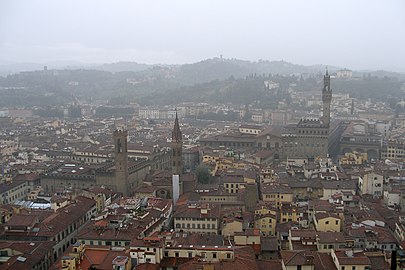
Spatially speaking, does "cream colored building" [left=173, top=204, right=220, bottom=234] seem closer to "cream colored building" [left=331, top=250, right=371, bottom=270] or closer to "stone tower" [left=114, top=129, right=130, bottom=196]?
"cream colored building" [left=331, top=250, right=371, bottom=270]

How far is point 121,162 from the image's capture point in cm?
2892

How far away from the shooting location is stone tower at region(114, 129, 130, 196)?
2873 cm

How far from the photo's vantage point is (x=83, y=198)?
984 inches

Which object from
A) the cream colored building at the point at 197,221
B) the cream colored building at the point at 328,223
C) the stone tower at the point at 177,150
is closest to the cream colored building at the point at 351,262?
the cream colored building at the point at 328,223

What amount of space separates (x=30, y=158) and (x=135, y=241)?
80.7 ft

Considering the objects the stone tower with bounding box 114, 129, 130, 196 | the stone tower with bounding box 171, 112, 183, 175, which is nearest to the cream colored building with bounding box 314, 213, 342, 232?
the stone tower with bounding box 171, 112, 183, 175

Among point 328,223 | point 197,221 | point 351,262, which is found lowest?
point 197,221

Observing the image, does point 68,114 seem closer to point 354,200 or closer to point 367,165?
point 367,165

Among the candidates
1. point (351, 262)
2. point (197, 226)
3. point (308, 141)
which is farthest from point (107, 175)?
point (308, 141)

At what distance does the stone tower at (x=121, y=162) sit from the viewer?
28.7 metres

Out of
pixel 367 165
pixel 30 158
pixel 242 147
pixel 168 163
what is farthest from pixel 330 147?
pixel 30 158

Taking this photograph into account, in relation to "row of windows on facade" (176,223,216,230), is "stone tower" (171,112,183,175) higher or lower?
higher

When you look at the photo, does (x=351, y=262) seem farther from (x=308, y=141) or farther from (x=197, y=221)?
(x=308, y=141)

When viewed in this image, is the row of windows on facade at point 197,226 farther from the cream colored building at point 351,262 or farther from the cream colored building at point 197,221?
the cream colored building at point 351,262
